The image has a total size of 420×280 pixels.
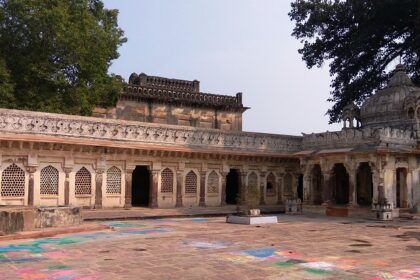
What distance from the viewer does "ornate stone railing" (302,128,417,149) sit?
2117 cm

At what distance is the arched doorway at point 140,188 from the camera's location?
25578mm

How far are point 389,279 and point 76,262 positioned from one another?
19.4 ft

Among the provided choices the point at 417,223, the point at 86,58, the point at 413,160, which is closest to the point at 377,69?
the point at 413,160

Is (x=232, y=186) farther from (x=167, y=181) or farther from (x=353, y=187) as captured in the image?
(x=353, y=187)

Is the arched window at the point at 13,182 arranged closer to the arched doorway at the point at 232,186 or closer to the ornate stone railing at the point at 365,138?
the arched doorway at the point at 232,186

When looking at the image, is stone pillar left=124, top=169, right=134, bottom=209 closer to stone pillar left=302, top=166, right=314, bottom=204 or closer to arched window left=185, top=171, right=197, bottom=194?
arched window left=185, top=171, right=197, bottom=194

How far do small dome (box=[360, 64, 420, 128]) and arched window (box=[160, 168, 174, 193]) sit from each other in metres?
11.0

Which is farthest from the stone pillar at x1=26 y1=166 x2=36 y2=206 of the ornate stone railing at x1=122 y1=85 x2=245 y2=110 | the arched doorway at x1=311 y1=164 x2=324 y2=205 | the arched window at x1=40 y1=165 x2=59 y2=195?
the arched doorway at x1=311 y1=164 x2=324 y2=205

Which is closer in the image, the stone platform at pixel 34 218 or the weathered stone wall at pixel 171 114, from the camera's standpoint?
the stone platform at pixel 34 218

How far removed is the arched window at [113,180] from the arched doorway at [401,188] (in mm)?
13388

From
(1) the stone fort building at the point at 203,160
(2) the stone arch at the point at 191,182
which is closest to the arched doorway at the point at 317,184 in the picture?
(1) the stone fort building at the point at 203,160

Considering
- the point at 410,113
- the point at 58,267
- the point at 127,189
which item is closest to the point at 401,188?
the point at 410,113

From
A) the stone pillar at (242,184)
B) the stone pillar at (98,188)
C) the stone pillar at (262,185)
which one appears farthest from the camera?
the stone pillar at (262,185)

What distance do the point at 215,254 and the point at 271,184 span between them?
16868 mm
